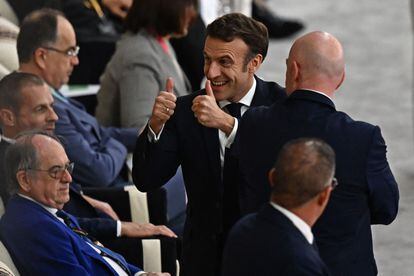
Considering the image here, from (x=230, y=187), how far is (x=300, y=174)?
0.94 meters

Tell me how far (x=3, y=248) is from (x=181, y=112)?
79 centimetres

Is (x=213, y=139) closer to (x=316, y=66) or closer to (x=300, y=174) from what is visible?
(x=316, y=66)

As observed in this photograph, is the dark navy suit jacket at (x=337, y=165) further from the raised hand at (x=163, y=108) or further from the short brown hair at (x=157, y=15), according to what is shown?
the short brown hair at (x=157, y=15)

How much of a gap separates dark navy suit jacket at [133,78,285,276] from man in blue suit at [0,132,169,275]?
0.34 m

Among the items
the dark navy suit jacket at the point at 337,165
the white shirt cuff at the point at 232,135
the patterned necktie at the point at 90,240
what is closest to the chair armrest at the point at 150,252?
the patterned necktie at the point at 90,240

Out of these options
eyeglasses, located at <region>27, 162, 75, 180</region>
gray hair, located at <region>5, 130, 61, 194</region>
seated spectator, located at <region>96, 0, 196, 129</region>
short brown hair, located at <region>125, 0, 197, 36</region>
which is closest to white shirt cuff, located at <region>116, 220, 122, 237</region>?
eyeglasses, located at <region>27, 162, 75, 180</region>

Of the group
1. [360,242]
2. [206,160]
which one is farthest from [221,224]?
[360,242]

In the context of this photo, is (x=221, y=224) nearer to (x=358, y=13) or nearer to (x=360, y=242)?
(x=360, y=242)

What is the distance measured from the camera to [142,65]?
622cm

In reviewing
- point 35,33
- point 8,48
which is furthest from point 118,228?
point 8,48

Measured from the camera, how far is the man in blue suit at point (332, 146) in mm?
3879

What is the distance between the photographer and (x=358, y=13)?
11617 millimetres

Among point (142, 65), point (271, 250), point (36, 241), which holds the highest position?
point (271, 250)

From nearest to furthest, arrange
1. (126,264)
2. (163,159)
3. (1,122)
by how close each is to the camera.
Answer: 1. (163,159)
2. (126,264)
3. (1,122)
